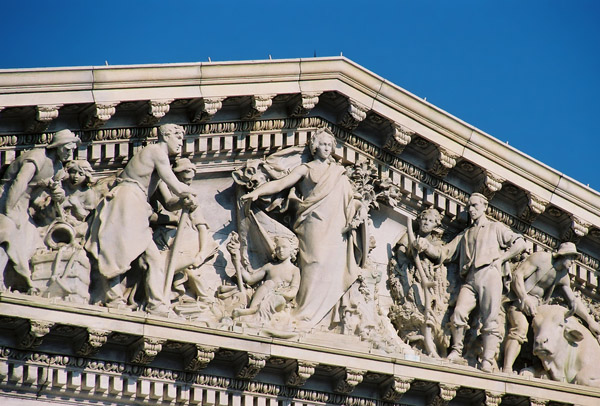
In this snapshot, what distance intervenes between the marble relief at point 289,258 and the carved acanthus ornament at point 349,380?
752mm

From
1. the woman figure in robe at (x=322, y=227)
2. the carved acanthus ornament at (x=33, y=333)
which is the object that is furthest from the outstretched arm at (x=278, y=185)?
the carved acanthus ornament at (x=33, y=333)

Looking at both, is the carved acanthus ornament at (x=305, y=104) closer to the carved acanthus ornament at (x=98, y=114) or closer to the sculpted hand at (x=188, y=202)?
the sculpted hand at (x=188, y=202)

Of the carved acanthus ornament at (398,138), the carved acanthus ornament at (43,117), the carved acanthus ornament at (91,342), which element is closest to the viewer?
the carved acanthus ornament at (91,342)

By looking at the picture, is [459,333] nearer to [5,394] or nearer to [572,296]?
[572,296]

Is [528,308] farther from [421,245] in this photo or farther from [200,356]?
[200,356]

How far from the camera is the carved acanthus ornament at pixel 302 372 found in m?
22.6

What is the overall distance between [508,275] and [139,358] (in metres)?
5.97

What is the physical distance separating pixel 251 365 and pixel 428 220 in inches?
160

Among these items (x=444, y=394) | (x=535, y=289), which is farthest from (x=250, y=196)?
(x=535, y=289)

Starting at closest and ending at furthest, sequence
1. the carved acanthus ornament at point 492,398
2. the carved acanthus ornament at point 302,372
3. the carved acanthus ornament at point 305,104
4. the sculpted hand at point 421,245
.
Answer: the carved acanthus ornament at point 302,372 < the carved acanthus ornament at point 492,398 < the carved acanthus ornament at point 305,104 < the sculpted hand at point 421,245

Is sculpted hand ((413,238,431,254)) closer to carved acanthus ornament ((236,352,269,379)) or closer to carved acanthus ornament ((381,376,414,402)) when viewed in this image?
carved acanthus ornament ((381,376,414,402))

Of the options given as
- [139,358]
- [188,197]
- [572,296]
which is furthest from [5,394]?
[572,296]

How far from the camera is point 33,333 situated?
2108 cm

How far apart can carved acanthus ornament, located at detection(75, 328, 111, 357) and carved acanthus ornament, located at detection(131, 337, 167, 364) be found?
1.48 ft
